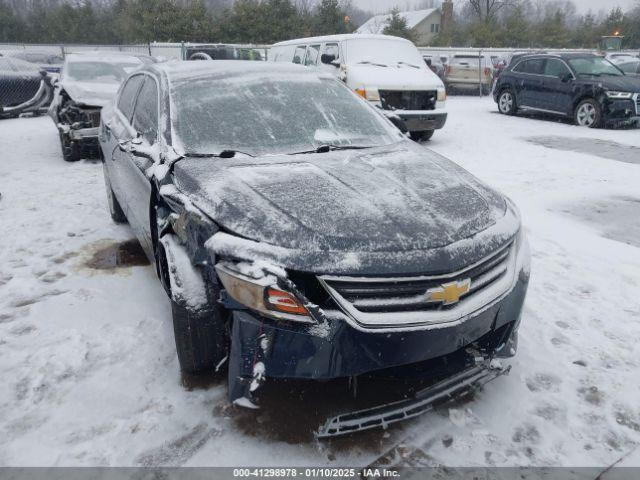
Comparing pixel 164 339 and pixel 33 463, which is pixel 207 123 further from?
pixel 33 463

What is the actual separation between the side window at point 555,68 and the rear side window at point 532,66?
6.7 inches

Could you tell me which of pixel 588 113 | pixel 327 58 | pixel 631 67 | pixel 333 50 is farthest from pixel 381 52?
pixel 631 67

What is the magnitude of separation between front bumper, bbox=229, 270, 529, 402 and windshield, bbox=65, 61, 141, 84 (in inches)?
316

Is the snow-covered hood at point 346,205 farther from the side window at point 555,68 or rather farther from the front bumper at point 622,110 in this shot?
the side window at point 555,68

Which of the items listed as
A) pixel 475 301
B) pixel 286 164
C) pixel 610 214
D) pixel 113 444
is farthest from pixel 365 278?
pixel 610 214

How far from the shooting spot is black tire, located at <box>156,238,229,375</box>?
7.25 feet

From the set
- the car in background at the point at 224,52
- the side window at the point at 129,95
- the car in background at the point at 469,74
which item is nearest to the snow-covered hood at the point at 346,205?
the side window at the point at 129,95

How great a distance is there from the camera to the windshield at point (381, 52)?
30.0 ft

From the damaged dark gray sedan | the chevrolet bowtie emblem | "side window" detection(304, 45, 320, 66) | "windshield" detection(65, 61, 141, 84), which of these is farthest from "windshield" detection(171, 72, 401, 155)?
"side window" detection(304, 45, 320, 66)

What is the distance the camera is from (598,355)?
Answer: 2.95 m

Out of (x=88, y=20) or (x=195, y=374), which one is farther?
(x=88, y=20)

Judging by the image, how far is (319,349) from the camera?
191 cm

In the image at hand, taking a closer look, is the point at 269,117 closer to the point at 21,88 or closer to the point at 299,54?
the point at 299,54

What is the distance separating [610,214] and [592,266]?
5.90ft
